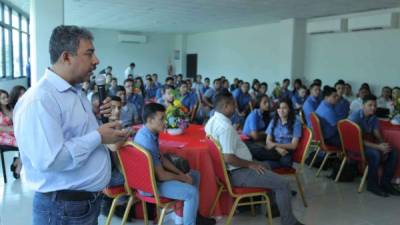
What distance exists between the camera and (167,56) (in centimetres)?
1820

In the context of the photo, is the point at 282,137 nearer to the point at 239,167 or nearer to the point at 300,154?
the point at 300,154

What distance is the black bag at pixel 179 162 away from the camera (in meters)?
3.26

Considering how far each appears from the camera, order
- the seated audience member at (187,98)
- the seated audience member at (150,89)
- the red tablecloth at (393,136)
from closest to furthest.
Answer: the red tablecloth at (393,136)
the seated audience member at (187,98)
the seated audience member at (150,89)

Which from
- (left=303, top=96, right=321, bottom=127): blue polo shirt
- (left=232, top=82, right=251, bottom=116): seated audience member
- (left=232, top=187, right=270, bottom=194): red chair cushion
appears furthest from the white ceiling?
(left=232, top=187, right=270, bottom=194): red chair cushion

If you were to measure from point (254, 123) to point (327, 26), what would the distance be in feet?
20.6

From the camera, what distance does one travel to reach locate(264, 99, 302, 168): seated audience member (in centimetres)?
393

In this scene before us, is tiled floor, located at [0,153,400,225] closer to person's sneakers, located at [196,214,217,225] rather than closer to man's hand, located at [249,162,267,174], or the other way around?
person's sneakers, located at [196,214,217,225]

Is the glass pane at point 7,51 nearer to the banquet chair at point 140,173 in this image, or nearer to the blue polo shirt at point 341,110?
the blue polo shirt at point 341,110

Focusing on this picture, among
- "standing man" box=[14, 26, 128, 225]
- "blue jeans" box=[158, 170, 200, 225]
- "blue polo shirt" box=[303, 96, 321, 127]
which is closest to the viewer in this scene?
"standing man" box=[14, 26, 128, 225]

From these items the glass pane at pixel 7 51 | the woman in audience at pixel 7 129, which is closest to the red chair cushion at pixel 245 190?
the woman in audience at pixel 7 129

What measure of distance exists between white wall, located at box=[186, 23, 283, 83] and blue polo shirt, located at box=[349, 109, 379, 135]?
21.5 feet

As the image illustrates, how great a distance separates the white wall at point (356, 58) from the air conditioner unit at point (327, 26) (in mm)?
193

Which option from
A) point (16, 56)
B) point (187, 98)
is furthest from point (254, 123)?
point (16, 56)

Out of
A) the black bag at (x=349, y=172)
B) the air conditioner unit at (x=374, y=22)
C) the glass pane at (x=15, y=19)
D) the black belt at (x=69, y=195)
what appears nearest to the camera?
the black belt at (x=69, y=195)
